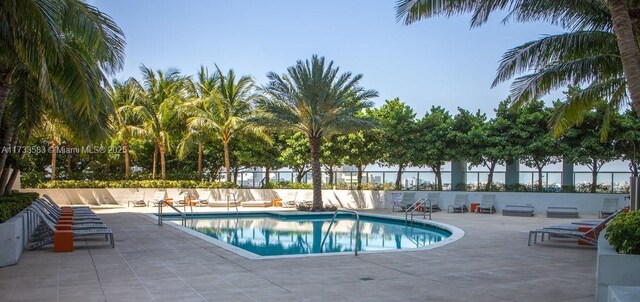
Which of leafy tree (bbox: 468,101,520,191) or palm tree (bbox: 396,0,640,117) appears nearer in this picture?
palm tree (bbox: 396,0,640,117)

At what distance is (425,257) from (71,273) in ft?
20.7

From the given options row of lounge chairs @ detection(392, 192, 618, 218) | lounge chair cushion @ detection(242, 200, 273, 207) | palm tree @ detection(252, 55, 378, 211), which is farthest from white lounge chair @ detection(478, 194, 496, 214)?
lounge chair cushion @ detection(242, 200, 273, 207)

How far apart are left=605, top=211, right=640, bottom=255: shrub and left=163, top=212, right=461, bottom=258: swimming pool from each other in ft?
17.9

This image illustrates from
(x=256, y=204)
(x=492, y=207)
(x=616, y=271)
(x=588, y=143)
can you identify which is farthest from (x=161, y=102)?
(x=616, y=271)

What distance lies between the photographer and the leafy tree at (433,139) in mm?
26156

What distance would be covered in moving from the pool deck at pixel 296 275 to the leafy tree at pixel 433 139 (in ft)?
45.6

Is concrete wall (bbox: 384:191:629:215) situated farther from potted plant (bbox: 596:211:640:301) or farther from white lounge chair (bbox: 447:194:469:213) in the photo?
potted plant (bbox: 596:211:640:301)

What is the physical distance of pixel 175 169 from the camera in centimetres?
3734

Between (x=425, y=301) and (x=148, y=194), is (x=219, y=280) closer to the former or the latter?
(x=425, y=301)

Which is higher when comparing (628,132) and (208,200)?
(628,132)

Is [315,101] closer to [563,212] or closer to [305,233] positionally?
[305,233]

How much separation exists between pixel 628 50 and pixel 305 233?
40.6 feet

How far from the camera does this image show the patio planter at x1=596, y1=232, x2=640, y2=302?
20.4ft

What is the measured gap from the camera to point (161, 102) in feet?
105
